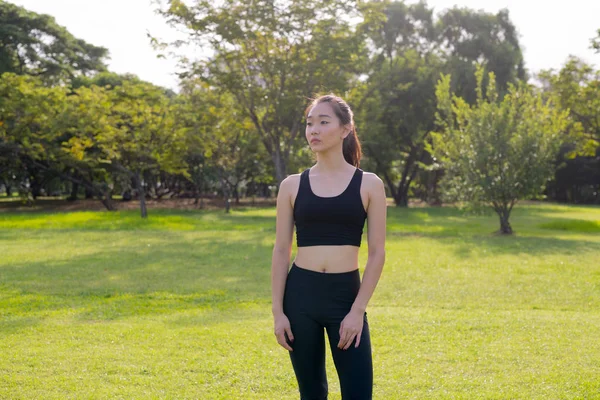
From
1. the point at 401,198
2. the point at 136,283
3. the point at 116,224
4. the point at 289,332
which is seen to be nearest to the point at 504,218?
the point at 116,224

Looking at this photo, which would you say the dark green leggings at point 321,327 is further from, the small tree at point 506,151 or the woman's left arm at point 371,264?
the small tree at point 506,151

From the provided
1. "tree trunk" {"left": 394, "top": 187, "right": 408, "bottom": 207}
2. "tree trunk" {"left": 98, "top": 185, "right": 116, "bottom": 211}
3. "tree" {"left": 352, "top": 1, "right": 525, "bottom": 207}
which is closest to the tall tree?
"tree" {"left": 352, "top": 1, "right": 525, "bottom": 207}

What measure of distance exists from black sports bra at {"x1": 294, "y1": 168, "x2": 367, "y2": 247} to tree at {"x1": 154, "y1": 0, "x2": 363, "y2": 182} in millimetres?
19845

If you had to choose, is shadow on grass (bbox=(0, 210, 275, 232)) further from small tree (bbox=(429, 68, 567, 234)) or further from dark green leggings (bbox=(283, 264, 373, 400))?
dark green leggings (bbox=(283, 264, 373, 400))

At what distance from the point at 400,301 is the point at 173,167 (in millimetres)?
24301

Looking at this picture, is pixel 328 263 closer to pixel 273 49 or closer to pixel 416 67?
pixel 273 49

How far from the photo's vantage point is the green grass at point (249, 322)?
227 inches

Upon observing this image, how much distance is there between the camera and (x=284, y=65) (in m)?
23.5

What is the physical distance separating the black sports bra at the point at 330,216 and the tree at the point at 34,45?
39.8 meters

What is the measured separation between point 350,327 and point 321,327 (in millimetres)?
219

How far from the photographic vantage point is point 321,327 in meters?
3.35

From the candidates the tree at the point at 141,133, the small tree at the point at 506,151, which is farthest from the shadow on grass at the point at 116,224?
the small tree at the point at 506,151

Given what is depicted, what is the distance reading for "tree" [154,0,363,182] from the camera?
22.6 metres

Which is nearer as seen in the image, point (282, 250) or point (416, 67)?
point (282, 250)
